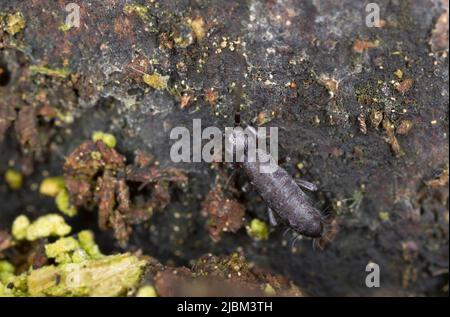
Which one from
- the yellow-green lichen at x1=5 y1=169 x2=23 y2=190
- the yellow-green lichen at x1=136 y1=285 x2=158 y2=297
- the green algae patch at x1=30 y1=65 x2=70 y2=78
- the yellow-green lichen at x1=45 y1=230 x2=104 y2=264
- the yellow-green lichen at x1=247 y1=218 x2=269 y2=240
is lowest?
the yellow-green lichen at x1=136 y1=285 x2=158 y2=297

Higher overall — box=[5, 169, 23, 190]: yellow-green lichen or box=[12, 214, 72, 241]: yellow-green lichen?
box=[5, 169, 23, 190]: yellow-green lichen

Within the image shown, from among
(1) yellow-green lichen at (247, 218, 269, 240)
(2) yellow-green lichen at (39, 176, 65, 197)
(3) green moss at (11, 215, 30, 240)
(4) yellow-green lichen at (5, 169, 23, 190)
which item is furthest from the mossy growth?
(1) yellow-green lichen at (247, 218, 269, 240)

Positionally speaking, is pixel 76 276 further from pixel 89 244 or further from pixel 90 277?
pixel 89 244

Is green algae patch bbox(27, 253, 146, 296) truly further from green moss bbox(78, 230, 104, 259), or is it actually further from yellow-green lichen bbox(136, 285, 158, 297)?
green moss bbox(78, 230, 104, 259)

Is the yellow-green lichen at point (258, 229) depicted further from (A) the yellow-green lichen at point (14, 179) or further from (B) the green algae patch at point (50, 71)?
(A) the yellow-green lichen at point (14, 179)

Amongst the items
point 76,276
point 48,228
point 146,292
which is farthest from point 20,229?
point 146,292

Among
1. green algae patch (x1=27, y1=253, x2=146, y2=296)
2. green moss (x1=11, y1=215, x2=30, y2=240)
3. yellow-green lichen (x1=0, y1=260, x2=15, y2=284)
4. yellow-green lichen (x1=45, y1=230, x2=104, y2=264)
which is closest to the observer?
green algae patch (x1=27, y1=253, x2=146, y2=296)
